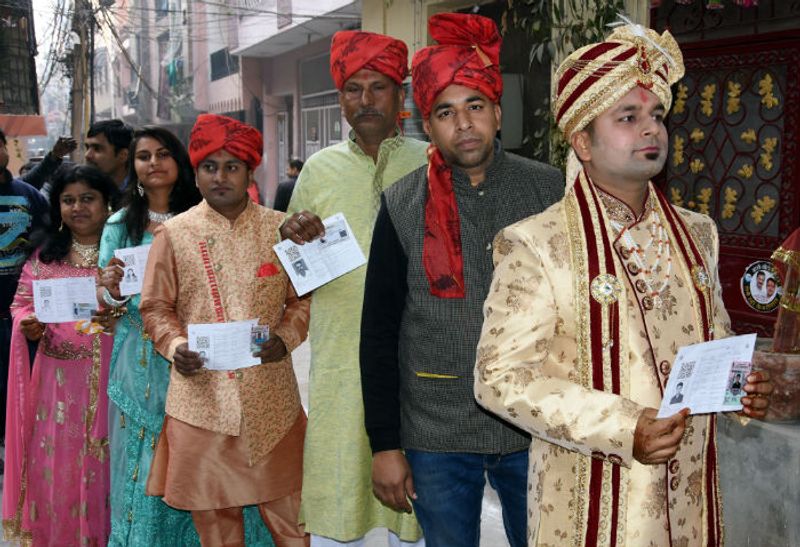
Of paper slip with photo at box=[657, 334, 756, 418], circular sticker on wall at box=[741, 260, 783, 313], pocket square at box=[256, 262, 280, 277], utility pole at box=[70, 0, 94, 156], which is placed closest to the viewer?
paper slip with photo at box=[657, 334, 756, 418]

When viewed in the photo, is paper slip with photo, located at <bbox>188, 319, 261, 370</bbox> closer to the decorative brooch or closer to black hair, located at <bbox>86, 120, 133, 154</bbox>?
the decorative brooch

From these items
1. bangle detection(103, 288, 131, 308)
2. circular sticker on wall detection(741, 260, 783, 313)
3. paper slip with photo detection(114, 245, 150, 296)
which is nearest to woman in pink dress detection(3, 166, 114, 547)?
bangle detection(103, 288, 131, 308)

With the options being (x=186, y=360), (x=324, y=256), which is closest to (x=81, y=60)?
(x=186, y=360)

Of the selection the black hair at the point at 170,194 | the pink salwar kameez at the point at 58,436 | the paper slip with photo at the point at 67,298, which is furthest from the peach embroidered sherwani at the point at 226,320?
the pink salwar kameez at the point at 58,436

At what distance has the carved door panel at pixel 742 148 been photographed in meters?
4.72

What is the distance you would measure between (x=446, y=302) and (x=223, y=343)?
1093 millimetres

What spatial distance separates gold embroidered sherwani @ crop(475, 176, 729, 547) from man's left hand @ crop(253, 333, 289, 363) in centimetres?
144

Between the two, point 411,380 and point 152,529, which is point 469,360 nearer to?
point 411,380

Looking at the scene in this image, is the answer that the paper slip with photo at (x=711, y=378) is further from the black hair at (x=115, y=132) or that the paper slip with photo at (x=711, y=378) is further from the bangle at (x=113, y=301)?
the black hair at (x=115, y=132)

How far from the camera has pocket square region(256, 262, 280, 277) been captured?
137 inches

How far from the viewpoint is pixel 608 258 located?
1981 millimetres

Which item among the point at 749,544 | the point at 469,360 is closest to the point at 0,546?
the point at 469,360

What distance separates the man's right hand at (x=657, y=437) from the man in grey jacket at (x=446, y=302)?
2.36ft

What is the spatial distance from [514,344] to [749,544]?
7.09 feet
